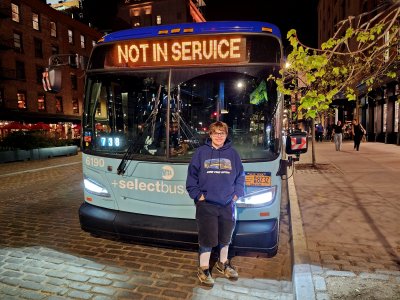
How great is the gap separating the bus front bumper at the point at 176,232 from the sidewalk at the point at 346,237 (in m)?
0.50

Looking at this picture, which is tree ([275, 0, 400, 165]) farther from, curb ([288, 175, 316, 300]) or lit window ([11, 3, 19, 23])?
lit window ([11, 3, 19, 23])

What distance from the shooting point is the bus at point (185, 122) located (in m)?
4.00

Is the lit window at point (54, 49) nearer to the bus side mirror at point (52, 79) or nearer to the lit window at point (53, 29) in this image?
the lit window at point (53, 29)

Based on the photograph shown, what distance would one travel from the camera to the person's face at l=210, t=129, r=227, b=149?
354 centimetres

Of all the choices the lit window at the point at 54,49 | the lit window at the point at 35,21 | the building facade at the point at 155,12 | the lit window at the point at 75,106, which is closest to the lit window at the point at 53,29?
the lit window at the point at 54,49

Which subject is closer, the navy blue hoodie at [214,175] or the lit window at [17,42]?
the navy blue hoodie at [214,175]

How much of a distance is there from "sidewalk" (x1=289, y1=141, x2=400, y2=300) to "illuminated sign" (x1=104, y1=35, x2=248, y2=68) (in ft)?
8.84

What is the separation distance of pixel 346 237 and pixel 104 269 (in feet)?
11.5

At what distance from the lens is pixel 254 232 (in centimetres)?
394

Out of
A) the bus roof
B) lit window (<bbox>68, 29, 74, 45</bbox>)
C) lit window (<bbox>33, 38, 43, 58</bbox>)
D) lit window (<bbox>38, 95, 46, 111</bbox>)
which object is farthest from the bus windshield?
lit window (<bbox>68, 29, 74, 45</bbox>)

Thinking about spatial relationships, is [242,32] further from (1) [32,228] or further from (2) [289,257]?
(1) [32,228]

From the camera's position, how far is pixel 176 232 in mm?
3992

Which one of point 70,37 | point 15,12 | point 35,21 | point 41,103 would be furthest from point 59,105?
point 15,12

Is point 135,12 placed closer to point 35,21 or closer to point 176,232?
point 35,21
